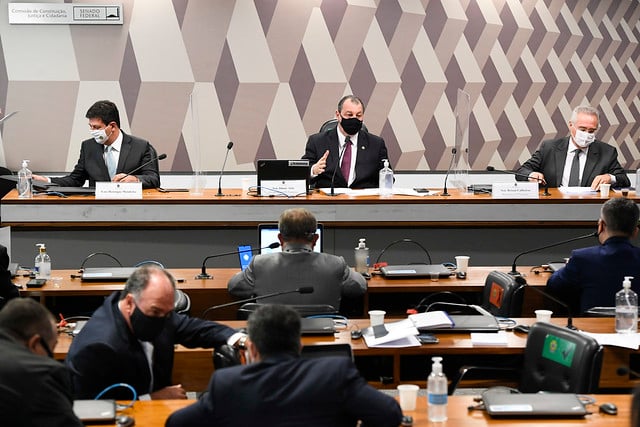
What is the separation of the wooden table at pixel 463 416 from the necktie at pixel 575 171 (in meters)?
Result: 4.30

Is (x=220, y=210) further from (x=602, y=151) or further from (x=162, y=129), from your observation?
(x=602, y=151)

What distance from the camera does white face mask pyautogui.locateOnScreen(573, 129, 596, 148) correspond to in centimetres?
737

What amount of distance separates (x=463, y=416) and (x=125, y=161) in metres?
4.72

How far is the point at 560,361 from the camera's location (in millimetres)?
3713

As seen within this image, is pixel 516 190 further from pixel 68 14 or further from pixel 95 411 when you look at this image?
pixel 68 14

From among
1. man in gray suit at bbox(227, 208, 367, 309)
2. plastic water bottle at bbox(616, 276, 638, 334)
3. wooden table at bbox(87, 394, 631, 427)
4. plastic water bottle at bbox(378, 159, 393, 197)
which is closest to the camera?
wooden table at bbox(87, 394, 631, 427)

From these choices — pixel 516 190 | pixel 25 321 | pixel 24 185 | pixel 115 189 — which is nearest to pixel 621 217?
pixel 516 190

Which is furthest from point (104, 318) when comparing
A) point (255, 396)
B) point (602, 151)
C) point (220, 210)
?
A: point (602, 151)

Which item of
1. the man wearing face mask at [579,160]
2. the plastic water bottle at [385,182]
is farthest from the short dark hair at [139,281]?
the man wearing face mask at [579,160]

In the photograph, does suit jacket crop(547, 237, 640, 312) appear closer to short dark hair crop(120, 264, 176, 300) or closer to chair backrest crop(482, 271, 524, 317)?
chair backrest crop(482, 271, 524, 317)

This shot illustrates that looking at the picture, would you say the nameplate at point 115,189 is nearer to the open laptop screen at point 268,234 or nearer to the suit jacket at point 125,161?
the suit jacket at point 125,161

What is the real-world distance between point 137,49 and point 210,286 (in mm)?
4334

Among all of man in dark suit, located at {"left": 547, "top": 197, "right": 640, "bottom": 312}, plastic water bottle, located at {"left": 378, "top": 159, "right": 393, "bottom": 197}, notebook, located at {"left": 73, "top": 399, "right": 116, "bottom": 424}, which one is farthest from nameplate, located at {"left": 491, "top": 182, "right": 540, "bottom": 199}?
notebook, located at {"left": 73, "top": 399, "right": 116, "bottom": 424}

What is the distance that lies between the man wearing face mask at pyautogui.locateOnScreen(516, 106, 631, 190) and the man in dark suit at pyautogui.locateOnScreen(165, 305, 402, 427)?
4896 mm
